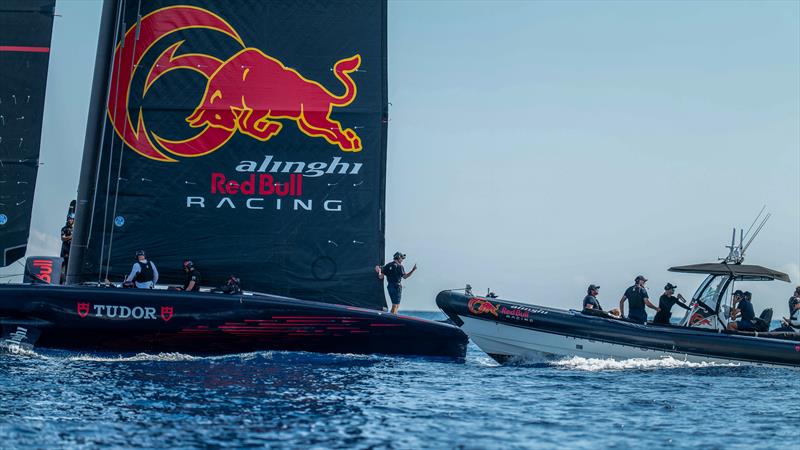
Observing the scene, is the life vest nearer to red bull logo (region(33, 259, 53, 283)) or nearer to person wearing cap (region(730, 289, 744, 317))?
red bull logo (region(33, 259, 53, 283))

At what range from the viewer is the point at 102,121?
17.7 metres

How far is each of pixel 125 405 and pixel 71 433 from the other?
167cm

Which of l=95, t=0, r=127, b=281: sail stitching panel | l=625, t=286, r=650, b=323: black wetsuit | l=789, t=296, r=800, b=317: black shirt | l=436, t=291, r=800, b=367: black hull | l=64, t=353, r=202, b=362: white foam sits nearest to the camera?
l=64, t=353, r=202, b=362: white foam

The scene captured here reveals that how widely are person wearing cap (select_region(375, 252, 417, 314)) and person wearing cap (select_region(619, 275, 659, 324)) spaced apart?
17.0ft

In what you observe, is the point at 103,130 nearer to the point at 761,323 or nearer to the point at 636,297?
the point at 636,297

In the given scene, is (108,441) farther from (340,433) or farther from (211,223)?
(211,223)

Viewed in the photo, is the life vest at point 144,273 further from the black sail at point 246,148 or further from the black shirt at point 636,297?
the black shirt at point 636,297

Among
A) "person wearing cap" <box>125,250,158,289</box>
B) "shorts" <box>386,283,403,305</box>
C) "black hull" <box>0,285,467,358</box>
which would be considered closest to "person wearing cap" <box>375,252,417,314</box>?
"shorts" <box>386,283,403,305</box>

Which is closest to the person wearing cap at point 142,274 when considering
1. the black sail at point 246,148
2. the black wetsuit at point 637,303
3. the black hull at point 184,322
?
the black sail at point 246,148

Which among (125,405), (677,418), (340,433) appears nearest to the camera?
(340,433)

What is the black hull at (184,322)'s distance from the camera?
15.7 m

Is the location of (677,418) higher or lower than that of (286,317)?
lower

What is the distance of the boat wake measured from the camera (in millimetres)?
19500

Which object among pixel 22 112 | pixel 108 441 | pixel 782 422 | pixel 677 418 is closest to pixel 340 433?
pixel 108 441
